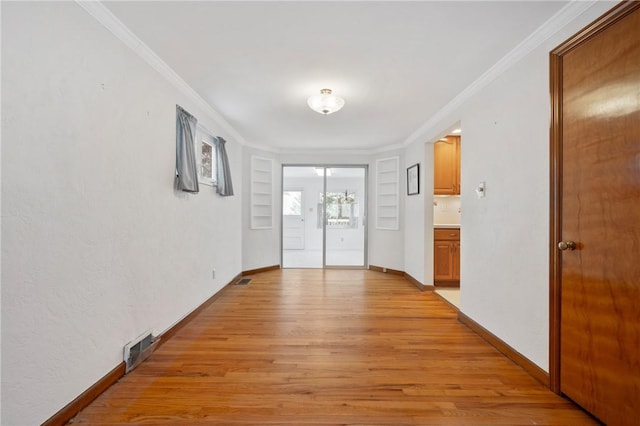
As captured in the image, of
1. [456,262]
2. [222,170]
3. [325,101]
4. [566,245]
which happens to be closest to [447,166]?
[456,262]

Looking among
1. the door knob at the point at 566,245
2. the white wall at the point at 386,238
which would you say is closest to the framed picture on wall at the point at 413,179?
the white wall at the point at 386,238

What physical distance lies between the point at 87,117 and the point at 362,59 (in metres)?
1.93

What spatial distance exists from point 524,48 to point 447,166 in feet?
7.94

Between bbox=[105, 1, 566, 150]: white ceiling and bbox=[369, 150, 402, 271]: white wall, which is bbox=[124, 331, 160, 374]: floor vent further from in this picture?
bbox=[369, 150, 402, 271]: white wall

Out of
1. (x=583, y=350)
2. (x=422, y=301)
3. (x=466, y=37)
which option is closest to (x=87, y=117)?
(x=466, y=37)

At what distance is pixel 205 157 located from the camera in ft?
11.5

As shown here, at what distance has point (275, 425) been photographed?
5.14ft

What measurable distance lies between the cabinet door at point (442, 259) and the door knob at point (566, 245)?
2.59 meters

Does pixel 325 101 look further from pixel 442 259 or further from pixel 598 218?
pixel 442 259

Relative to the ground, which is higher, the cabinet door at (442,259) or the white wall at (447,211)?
the white wall at (447,211)

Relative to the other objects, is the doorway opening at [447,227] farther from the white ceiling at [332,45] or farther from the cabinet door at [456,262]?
the white ceiling at [332,45]

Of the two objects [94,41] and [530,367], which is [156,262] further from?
[530,367]

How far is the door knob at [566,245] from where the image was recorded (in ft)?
5.57

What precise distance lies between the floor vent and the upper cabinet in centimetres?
399
